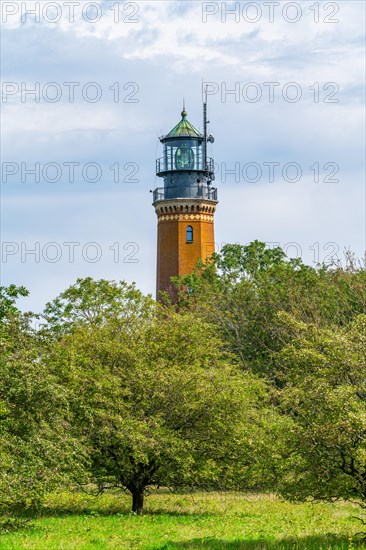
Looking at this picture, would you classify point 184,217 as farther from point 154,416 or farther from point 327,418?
point 327,418

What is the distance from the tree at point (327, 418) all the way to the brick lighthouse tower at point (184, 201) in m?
55.8

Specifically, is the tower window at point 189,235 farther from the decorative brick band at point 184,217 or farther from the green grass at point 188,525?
the green grass at point 188,525

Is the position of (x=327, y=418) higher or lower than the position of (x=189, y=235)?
lower

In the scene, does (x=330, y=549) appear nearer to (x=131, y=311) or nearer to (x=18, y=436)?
(x=18, y=436)

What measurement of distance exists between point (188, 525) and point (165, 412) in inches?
220

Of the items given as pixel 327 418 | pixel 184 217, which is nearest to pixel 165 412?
pixel 327 418

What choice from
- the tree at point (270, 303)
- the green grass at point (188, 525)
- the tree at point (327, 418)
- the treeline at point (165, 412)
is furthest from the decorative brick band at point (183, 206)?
the tree at point (327, 418)

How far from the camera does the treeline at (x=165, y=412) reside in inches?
990

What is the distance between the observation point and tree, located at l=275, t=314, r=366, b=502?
79.4 ft

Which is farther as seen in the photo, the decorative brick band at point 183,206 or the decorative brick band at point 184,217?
the decorative brick band at point 184,217

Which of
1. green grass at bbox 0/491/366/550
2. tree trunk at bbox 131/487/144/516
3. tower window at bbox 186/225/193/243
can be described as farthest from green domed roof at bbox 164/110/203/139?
tree trunk at bbox 131/487/144/516

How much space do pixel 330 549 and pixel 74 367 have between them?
48.6ft

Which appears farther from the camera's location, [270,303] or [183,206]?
[183,206]

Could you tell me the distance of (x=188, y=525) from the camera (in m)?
31.4
